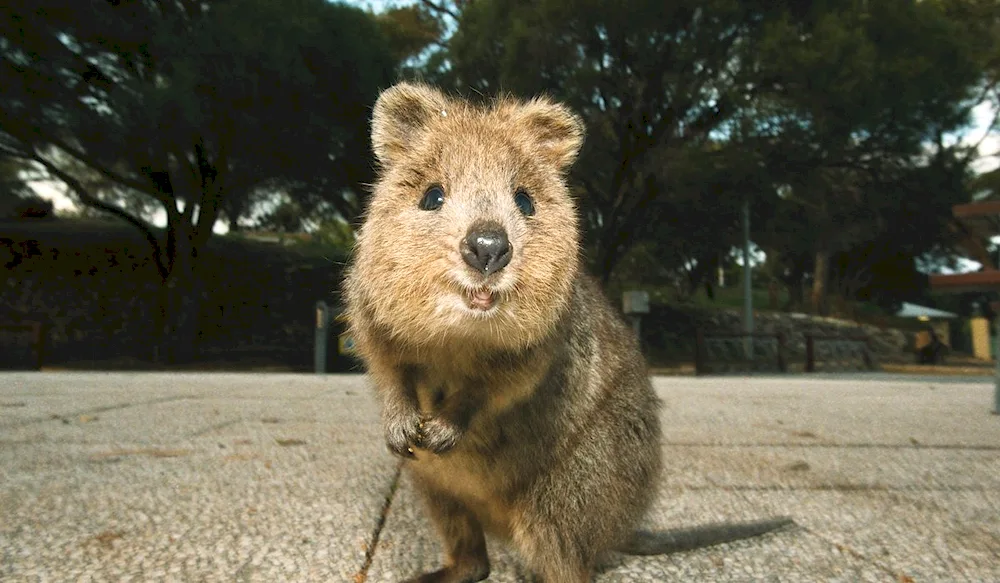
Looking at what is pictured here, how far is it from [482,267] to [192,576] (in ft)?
3.73

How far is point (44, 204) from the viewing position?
20484 millimetres

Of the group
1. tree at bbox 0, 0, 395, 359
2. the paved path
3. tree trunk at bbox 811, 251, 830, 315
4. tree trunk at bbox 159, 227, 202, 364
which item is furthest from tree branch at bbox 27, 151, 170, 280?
tree trunk at bbox 811, 251, 830, 315

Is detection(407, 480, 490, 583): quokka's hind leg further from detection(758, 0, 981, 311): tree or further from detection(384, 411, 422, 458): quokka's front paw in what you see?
detection(758, 0, 981, 311): tree

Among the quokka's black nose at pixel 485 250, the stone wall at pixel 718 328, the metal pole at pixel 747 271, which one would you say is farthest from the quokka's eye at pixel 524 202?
the stone wall at pixel 718 328

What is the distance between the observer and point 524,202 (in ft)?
6.32

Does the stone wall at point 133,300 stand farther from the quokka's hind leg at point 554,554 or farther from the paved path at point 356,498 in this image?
the quokka's hind leg at point 554,554

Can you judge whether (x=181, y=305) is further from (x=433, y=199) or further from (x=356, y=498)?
(x=433, y=199)

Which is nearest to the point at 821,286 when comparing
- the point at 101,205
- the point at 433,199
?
the point at 101,205

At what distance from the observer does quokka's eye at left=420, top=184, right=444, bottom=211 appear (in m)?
1.84

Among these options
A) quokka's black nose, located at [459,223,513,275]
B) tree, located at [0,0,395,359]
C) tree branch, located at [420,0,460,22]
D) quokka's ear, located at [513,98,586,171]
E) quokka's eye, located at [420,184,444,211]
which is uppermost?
tree branch, located at [420,0,460,22]

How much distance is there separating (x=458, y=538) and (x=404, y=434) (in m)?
0.46

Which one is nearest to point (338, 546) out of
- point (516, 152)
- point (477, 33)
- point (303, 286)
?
point (516, 152)

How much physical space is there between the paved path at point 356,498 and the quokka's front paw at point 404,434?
44 centimetres

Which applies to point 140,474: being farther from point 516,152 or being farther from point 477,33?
point 477,33
